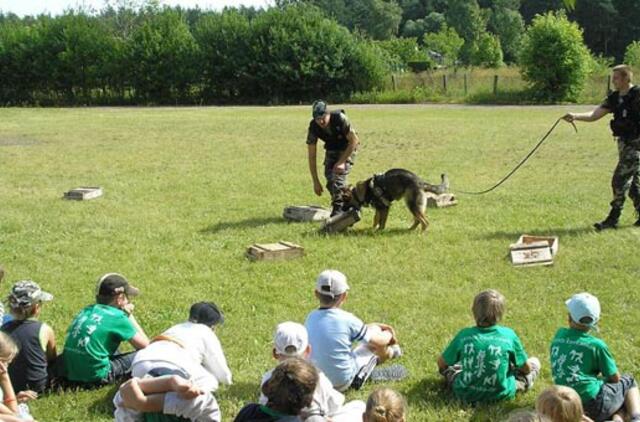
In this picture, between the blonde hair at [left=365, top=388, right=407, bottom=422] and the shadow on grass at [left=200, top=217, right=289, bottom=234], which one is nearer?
the blonde hair at [left=365, top=388, right=407, bottom=422]

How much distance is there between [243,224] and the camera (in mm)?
12305

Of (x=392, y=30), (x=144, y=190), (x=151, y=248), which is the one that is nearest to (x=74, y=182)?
(x=144, y=190)

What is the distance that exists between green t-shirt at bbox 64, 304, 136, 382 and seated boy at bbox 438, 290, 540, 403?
2.62m

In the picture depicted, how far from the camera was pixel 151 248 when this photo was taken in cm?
1080

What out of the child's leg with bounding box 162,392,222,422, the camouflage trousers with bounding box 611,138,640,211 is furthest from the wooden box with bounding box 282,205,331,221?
the child's leg with bounding box 162,392,222,422

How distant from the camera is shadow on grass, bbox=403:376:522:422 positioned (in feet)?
17.5

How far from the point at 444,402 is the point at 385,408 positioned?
72.1 inches

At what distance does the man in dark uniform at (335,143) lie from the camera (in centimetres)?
1176

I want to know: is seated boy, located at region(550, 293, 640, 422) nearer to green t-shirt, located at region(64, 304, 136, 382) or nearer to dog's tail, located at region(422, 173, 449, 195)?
green t-shirt, located at region(64, 304, 136, 382)

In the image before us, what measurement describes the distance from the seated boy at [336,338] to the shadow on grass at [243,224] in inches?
243

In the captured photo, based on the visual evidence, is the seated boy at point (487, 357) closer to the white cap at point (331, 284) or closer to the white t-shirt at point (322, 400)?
the white cap at point (331, 284)

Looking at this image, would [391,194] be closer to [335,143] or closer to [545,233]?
[335,143]

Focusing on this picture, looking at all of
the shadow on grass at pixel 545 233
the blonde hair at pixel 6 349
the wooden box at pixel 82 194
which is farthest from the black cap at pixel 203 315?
the wooden box at pixel 82 194

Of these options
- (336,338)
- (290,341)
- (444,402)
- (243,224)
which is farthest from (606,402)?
(243,224)
